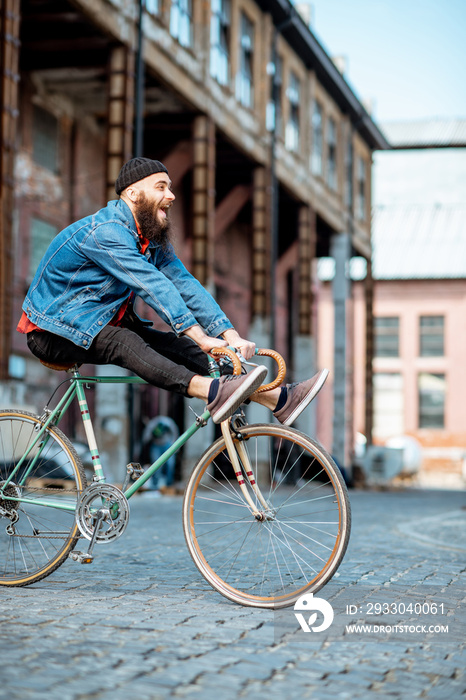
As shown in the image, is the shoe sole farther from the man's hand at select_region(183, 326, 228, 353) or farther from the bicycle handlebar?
the man's hand at select_region(183, 326, 228, 353)

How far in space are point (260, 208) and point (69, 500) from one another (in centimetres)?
2205

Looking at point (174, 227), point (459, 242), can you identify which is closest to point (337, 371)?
point (459, 242)

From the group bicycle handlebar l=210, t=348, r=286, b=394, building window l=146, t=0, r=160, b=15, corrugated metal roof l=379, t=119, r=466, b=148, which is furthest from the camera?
corrugated metal roof l=379, t=119, r=466, b=148

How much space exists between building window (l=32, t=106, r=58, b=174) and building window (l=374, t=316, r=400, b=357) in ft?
88.5

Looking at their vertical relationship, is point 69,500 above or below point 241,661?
above

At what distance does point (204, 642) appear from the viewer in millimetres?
3312

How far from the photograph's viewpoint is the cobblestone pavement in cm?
278

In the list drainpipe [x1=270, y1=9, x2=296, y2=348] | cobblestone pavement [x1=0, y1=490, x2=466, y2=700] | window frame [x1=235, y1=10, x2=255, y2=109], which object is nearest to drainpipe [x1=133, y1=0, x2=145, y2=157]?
window frame [x1=235, y1=10, x2=255, y2=109]

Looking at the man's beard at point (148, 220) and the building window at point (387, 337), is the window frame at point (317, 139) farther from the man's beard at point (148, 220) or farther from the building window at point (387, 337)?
the man's beard at point (148, 220)

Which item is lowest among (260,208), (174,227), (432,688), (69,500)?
(432,688)

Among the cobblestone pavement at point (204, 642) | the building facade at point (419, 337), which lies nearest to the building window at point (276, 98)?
the building facade at point (419, 337)

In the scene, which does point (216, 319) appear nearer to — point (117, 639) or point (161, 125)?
point (117, 639)

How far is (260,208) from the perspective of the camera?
85.4ft

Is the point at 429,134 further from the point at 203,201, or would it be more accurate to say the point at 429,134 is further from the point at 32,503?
the point at 32,503
